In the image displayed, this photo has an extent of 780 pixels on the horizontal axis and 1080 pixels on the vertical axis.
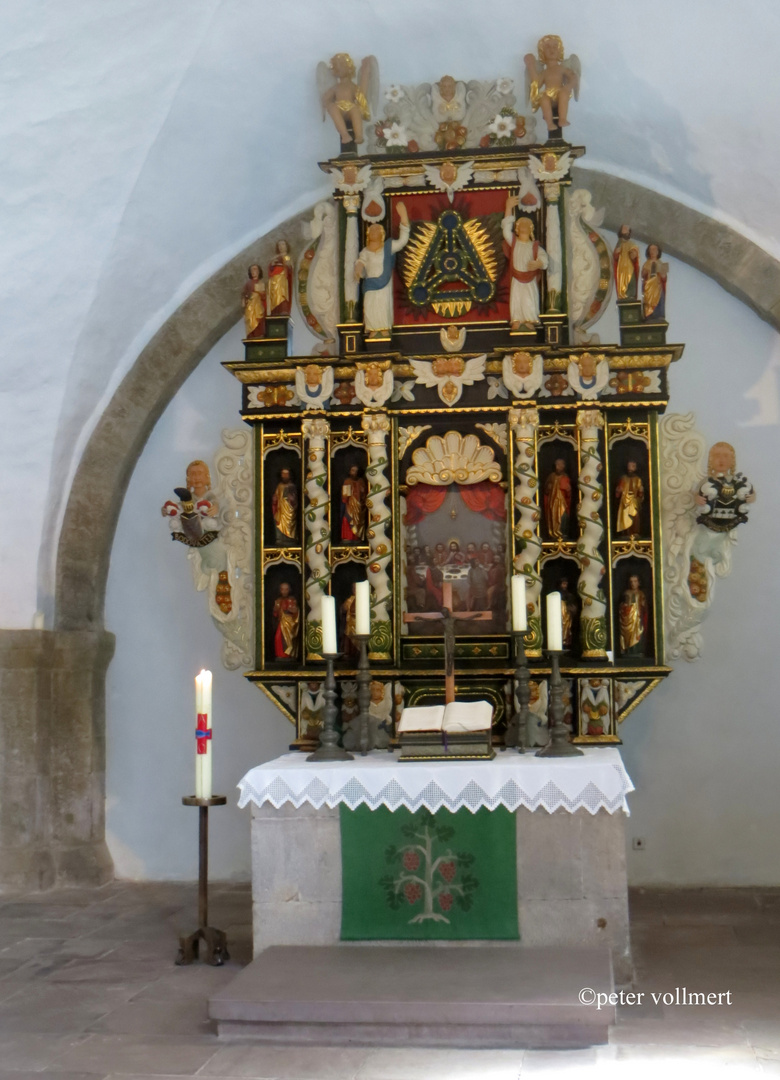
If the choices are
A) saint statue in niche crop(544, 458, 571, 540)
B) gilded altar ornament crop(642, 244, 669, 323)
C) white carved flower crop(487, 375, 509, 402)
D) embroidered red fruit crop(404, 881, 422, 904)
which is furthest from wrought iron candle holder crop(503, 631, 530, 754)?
gilded altar ornament crop(642, 244, 669, 323)

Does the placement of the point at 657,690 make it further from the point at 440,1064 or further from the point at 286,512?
the point at 440,1064

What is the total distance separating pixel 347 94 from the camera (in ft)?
24.9

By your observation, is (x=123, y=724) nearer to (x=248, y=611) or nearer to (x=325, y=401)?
(x=248, y=611)

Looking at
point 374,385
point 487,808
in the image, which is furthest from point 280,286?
point 487,808

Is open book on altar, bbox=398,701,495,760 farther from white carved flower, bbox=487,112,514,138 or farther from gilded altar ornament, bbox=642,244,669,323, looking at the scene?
white carved flower, bbox=487,112,514,138

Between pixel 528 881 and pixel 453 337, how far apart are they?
11.2 ft

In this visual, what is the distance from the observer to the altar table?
220 inches

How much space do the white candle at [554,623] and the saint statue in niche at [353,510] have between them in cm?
160

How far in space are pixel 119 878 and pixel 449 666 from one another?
152 inches

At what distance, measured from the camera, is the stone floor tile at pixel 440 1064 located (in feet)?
14.3

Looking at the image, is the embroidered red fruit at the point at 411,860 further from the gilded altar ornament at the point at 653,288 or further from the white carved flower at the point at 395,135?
the white carved flower at the point at 395,135

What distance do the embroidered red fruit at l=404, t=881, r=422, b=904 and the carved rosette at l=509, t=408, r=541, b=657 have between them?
181cm

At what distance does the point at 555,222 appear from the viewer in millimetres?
7445

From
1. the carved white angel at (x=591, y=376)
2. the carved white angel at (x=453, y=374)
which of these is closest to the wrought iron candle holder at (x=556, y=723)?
the carved white angel at (x=591, y=376)
